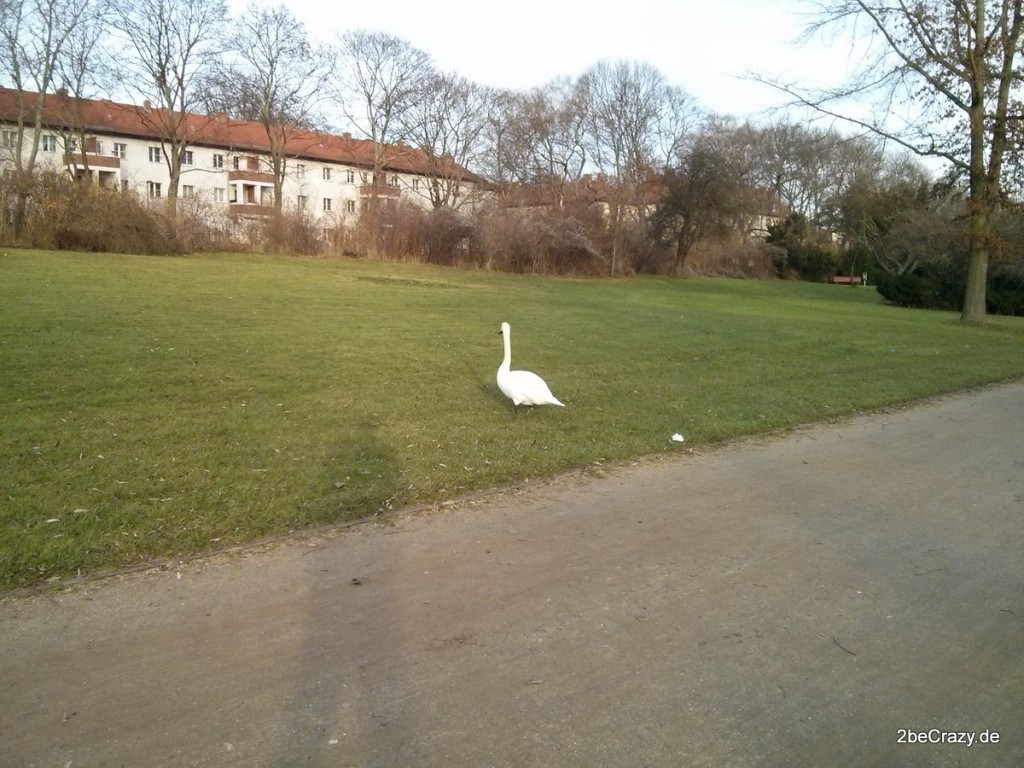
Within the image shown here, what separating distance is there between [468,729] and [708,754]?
94 centimetres

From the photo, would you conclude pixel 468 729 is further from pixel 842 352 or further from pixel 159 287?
pixel 159 287

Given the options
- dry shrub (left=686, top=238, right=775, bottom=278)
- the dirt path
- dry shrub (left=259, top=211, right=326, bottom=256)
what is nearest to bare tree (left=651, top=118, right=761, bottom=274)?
dry shrub (left=686, top=238, right=775, bottom=278)

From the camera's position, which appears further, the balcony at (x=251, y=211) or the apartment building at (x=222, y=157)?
the apartment building at (x=222, y=157)

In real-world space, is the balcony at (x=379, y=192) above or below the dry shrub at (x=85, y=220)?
above

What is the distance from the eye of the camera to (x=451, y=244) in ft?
124

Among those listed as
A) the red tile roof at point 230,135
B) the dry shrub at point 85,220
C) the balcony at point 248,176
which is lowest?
the dry shrub at point 85,220

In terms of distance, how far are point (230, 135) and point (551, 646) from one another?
6892 cm

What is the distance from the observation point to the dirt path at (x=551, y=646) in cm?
294

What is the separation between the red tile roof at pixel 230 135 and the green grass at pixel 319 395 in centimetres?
3386

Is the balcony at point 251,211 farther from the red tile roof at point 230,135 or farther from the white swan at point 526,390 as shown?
the white swan at point 526,390

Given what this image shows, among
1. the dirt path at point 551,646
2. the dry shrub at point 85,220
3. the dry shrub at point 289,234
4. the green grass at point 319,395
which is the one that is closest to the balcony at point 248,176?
the dry shrub at point 289,234

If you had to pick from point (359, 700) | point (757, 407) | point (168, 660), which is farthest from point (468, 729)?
point (757, 407)

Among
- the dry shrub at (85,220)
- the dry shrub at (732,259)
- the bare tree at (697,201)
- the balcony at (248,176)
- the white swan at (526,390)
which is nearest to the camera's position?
→ the white swan at (526,390)

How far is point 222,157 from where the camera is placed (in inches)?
2569
